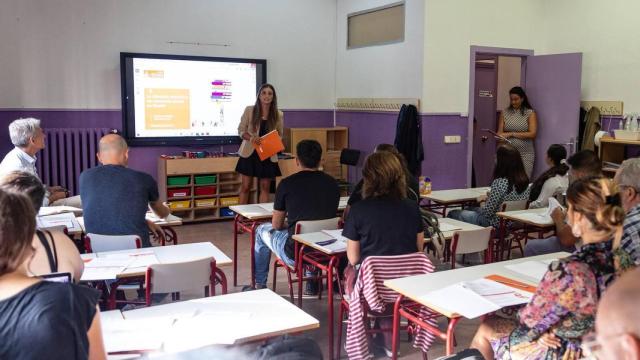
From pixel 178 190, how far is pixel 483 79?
16.2ft

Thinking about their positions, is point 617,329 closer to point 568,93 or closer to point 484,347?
point 484,347

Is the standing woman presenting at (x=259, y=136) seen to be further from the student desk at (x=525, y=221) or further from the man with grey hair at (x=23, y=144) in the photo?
the student desk at (x=525, y=221)

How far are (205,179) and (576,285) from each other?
5.92 meters

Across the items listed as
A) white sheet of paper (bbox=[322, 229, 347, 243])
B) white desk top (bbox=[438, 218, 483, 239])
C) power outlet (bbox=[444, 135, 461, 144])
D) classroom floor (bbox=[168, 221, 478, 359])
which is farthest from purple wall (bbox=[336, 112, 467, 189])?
white sheet of paper (bbox=[322, 229, 347, 243])

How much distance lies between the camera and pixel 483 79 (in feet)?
31.2

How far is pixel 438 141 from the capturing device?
7715 millimetres

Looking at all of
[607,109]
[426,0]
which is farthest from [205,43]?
[607,109]

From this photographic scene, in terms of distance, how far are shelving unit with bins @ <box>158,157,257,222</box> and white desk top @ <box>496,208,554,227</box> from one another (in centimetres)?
389

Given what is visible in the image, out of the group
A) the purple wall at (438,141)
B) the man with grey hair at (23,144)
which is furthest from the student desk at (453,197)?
the man with grey hair at (23,144)

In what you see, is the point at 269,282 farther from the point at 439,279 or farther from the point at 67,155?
the point at 67,155

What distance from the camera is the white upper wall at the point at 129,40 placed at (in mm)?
6953

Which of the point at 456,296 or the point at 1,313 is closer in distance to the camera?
the point at 1,313

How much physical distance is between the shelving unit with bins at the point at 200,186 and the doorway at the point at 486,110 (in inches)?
140

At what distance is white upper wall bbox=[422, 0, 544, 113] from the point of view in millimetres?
7434
